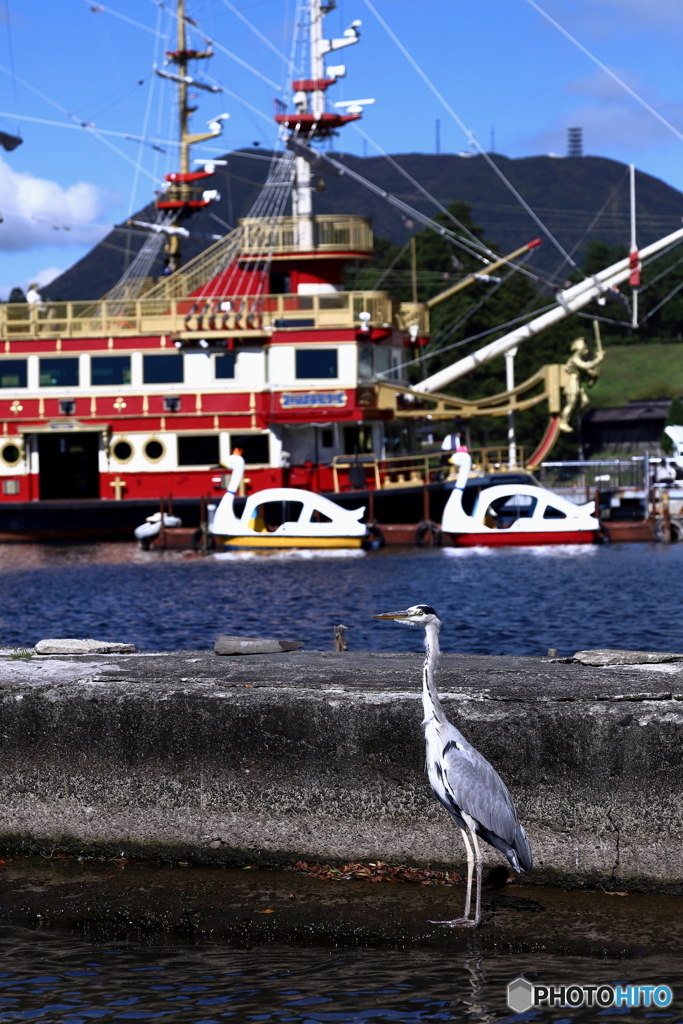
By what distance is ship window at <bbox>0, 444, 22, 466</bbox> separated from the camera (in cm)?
4091

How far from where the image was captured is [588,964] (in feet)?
18.0

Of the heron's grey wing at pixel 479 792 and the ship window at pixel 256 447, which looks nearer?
the heron's grey wing at pixel 479 792

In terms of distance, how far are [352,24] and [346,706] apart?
37.9m

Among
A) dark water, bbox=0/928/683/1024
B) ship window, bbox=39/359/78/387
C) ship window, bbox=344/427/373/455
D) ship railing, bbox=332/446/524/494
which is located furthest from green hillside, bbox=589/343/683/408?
dark water, bbox=0/928/683/1024

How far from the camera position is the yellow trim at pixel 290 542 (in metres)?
34.3

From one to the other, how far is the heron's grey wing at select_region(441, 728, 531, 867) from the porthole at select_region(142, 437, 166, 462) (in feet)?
114

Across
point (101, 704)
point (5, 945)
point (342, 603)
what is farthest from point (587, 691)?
point (342, 603)

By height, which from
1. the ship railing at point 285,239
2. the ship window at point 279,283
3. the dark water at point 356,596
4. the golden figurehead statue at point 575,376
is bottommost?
the dark water at point 356,596

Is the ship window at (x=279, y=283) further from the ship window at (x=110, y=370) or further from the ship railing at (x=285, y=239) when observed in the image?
the ship window at (x=110, y=370)

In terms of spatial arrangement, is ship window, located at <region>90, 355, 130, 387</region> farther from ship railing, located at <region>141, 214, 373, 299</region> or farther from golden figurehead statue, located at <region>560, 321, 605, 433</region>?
golden figurehead statue, located at <region>560, 321, 605, 433</region>

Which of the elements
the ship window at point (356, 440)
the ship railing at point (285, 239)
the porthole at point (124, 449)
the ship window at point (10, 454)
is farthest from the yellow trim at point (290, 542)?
the ship railing at point (285, 239)

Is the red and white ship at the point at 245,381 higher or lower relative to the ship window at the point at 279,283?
lower

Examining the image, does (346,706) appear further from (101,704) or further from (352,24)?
(352,24)

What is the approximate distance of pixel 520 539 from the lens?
35.1m
